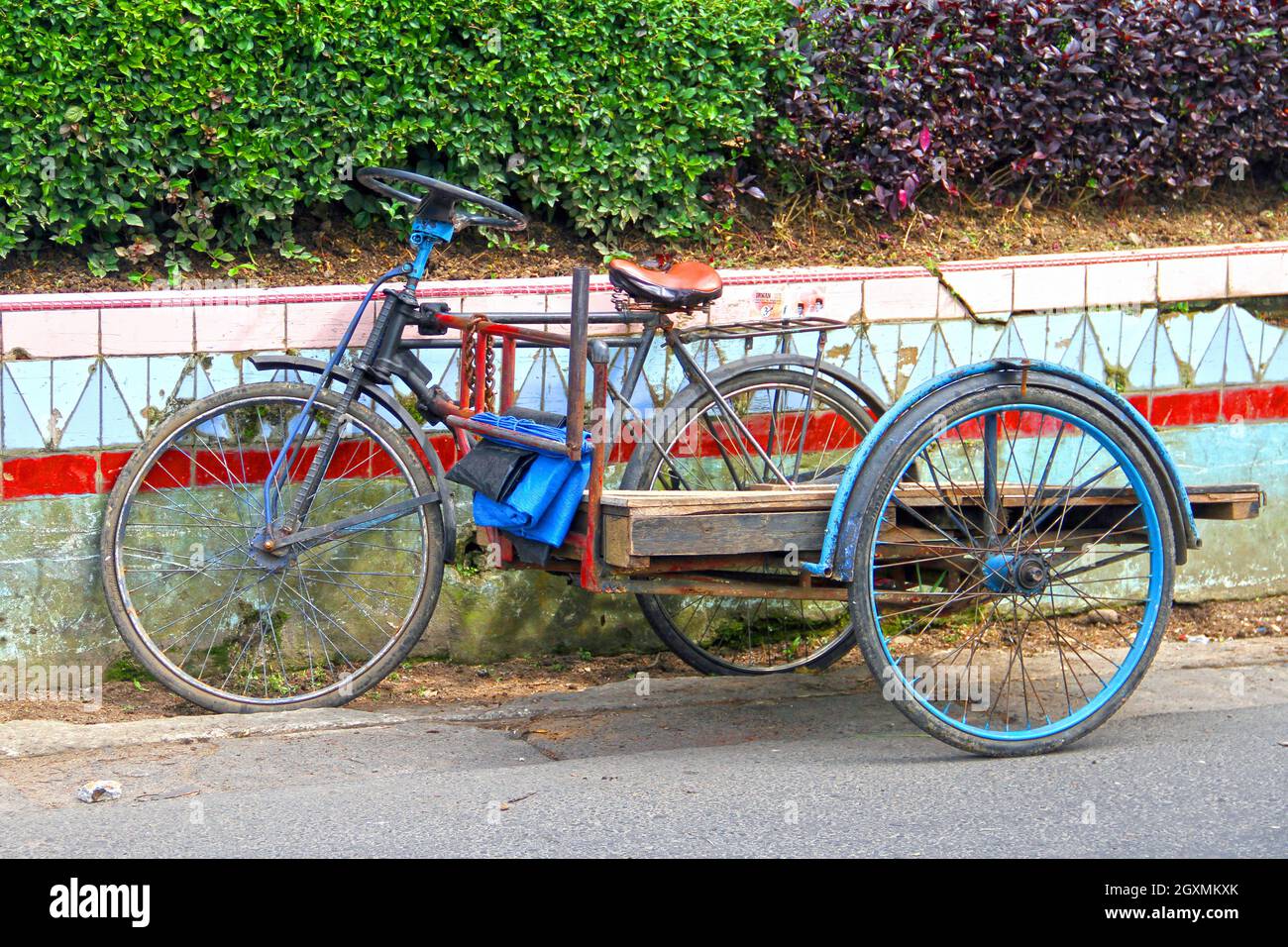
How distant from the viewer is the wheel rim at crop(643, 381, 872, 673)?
5.13 meters

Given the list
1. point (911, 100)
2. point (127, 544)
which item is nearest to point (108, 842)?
point (127, 544)

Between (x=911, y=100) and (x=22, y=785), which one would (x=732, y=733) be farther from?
(x=911, y=100)

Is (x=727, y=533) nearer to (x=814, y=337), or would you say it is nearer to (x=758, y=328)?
(x=758, y=328)

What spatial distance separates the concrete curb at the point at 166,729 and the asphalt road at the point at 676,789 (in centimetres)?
6

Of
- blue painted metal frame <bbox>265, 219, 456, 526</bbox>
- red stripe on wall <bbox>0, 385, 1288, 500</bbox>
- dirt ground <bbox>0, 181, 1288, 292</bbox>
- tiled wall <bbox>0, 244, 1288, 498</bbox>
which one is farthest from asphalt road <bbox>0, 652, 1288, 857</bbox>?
dirt ground <bbox>0, 181, 1288, 292</bbox>

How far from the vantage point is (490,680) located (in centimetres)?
516

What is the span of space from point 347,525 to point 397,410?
0.42 meters

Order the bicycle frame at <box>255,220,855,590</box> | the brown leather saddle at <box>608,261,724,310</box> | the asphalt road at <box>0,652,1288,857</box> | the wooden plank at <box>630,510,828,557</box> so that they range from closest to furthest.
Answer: the asphalt road at <box>0,652,1288,857</box> → the wooden plank at <box>630,510,828,557</box> → the brown leather saddle at <box>608,261,724,310</box> → the bicycle frame at <box>255,220,855,590</box>

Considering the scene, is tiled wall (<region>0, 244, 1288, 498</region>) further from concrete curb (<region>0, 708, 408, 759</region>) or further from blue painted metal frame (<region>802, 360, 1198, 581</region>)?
blue painted metal frame (<region>802, 360, 1198, 581</region>)

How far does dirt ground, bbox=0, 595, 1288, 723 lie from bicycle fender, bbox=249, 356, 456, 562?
523mm

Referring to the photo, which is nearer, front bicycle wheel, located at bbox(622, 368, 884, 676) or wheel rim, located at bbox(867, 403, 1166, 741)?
wheel rim, located at bbox(867, 403, 1166, 741)

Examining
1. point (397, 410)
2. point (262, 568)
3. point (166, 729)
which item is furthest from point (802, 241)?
point (166, 729)

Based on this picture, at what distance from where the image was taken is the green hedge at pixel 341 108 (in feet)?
16.2

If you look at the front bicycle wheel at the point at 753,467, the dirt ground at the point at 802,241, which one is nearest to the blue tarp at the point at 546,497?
the front bicycle wheel at the point at 753,467
